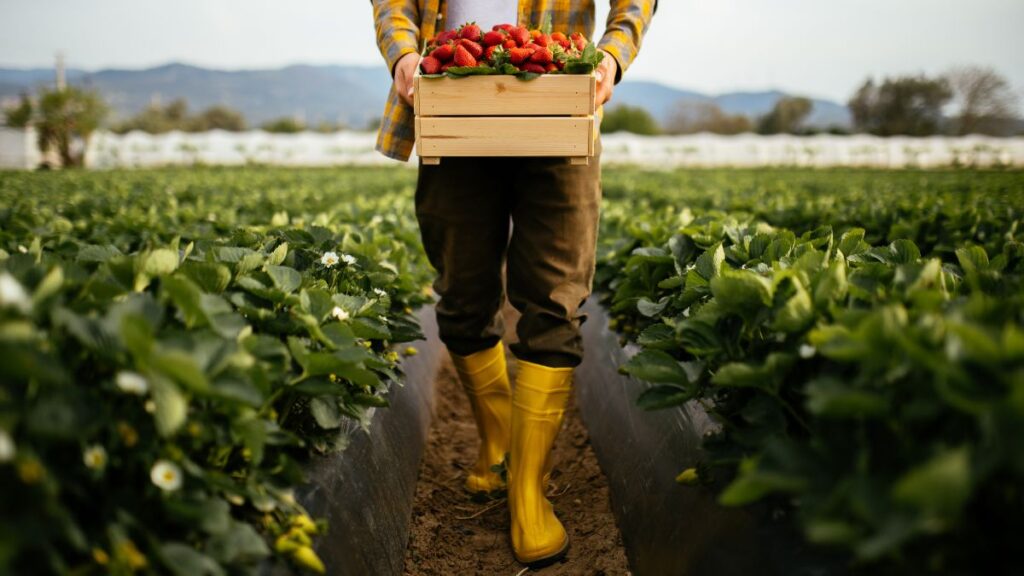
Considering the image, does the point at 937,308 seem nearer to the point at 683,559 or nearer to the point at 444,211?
the point at 683,559

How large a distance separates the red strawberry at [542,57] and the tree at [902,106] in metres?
75.5

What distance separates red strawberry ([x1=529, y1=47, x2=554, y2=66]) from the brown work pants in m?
0.32

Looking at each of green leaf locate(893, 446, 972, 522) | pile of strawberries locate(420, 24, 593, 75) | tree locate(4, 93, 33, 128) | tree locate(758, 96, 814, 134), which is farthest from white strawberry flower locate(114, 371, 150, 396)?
tree locate(758, 96, 814, 134)

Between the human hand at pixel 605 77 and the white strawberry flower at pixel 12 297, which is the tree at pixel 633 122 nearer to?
the human hand at pixel 605 77

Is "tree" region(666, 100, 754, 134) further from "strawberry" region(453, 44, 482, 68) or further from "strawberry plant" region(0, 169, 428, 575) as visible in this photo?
"strawberry plant" region(0, 169, 428, 575)

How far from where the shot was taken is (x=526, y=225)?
2.38m

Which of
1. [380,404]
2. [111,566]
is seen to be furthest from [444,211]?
[111,566]

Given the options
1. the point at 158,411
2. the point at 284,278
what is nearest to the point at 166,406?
the point at 158,411

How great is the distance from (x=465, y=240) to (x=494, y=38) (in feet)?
2.23

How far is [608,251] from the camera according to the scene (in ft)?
13.8

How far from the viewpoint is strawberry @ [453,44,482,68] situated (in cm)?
203

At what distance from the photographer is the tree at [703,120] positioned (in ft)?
252

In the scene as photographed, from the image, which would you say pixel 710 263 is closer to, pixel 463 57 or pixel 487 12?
pixel 463 57

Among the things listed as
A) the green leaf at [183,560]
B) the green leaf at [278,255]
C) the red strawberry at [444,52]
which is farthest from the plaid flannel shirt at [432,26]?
the green leaf at [183,560]
